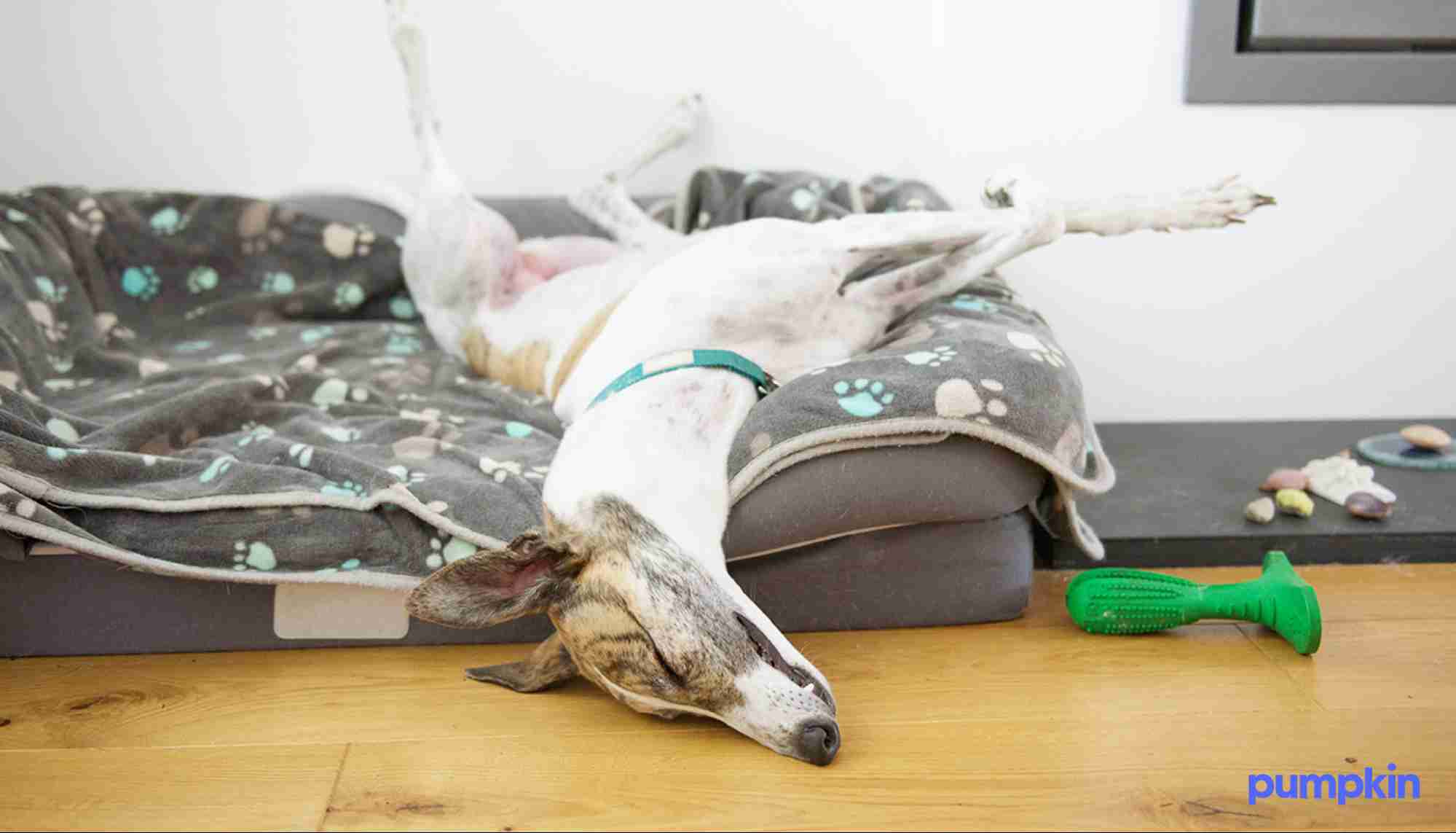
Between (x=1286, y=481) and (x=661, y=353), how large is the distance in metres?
1.57

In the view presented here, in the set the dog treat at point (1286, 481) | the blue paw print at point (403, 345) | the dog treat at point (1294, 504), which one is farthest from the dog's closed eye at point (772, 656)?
the blue paw print at point (403, 345)

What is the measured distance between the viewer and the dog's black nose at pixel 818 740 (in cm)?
181

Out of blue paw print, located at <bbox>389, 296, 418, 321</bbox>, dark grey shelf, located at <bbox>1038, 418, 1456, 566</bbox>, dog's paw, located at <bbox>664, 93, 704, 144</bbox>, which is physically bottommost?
dark grey shelf, located at <bbox>1038, 418, 1456, 566</bbox>

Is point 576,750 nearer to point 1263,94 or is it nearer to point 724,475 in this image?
point 724,475

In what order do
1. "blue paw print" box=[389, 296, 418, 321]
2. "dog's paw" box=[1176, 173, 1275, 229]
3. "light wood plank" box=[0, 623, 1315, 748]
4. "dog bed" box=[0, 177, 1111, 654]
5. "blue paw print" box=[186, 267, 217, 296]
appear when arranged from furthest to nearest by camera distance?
"blue paw print" box=[389, 296, 418, 321], "blue paw print" box=[186, 267, 217, 296], "dog's paw" box=[1176, 173, 1275, 229], "dog bed" box=[0, 177, 1111, 654], "light wood plank" box=[0, 623, 1315, 748]

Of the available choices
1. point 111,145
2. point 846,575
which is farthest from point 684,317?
point 111,145

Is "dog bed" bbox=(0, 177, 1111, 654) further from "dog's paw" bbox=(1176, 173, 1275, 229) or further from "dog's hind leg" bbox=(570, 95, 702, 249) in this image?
"dog's hind leg" bbox=(570, 95, 702, 249)

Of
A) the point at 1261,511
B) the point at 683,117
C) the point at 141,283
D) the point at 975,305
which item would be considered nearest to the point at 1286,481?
the point at 1261,511

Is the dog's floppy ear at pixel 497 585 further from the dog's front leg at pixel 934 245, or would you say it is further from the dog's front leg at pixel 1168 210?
the dog's front leg at pixel 1168 210

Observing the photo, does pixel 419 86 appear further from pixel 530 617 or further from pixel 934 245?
pixel 530 617

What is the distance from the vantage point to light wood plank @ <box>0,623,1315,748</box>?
6.84ft

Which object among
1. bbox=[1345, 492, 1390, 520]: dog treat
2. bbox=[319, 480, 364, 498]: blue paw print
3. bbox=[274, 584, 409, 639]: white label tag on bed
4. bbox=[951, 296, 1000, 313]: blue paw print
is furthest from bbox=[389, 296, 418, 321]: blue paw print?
bbox=[1345, 492, 1390, 520]: dog treat

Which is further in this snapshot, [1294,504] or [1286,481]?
[1286,481]

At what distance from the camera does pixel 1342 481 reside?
9.48 ft
